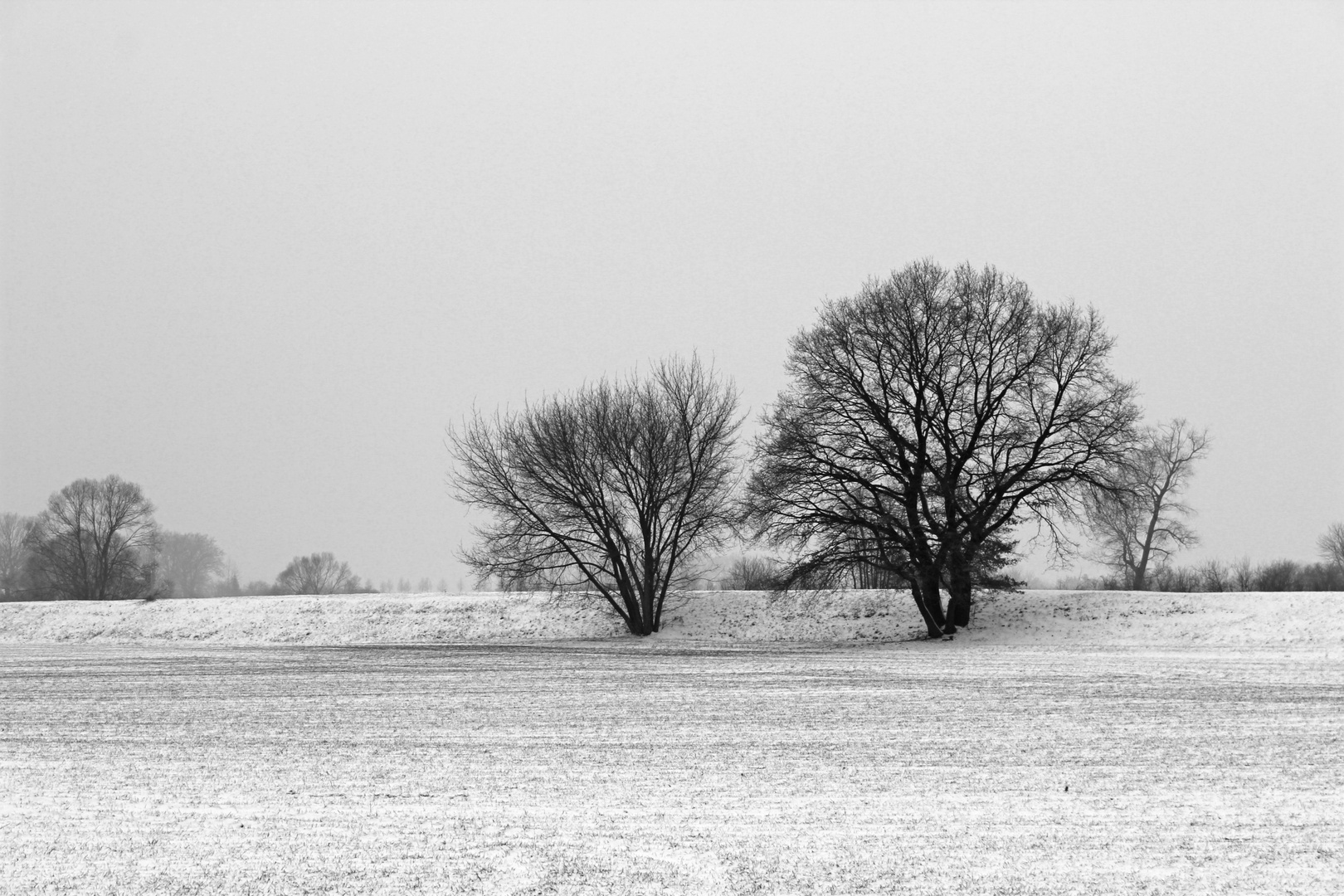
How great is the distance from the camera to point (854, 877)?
A: 687 centimetres

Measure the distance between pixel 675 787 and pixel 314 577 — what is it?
114 m

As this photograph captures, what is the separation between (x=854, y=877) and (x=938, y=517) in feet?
108

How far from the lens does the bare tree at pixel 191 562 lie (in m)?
141

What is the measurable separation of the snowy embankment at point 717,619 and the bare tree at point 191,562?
94388 mm

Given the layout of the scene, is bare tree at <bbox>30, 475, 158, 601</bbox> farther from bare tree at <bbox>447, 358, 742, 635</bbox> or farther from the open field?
the open field

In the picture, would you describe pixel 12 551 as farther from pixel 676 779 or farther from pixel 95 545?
pixel 676 779

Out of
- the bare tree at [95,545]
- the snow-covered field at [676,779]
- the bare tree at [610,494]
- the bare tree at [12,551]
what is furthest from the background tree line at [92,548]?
the snow-covered field at [676,779]

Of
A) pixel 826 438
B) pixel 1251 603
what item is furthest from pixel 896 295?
pixel 1251 603

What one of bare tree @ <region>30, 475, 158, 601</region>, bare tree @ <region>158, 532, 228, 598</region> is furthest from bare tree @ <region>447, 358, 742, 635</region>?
bare tree @ <region>158, 532, 228, 598</region>

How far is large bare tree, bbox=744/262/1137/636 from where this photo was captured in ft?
120

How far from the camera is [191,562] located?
469 feet

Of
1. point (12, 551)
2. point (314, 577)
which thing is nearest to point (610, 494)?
point (314, 577)

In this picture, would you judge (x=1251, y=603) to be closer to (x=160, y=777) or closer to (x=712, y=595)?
(x=712, y=595)

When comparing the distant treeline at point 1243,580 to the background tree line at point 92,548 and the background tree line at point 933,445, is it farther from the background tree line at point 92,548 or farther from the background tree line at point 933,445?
the background tree line at point 92,548
